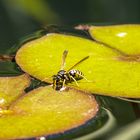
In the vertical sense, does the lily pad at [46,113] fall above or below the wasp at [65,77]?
below

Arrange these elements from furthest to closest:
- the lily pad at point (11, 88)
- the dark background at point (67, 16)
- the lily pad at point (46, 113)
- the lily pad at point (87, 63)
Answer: the dark background at point (67, 16) → the lily pad at point (87, 63) → the lily pad at point (11, 88) → the lily pad at point (46, 113)

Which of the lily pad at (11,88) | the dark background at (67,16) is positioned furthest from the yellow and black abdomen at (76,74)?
the dark background at (67,16)

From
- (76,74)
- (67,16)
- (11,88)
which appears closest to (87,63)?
(76,74)

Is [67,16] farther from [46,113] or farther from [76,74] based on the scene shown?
[46,113]

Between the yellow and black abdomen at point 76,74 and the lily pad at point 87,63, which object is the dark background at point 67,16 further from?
the yellow and black abdomen at point 76,74

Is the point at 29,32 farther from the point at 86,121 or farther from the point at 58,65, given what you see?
the point at 86,121

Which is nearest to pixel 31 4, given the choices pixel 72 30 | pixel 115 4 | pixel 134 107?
pixel 134 107

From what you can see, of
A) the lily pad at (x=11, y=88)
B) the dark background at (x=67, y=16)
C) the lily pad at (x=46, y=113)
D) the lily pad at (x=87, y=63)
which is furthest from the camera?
the dark background at (x=67, y=16)

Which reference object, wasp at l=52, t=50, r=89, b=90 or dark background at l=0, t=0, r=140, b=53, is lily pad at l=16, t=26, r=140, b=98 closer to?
wasp at l=52, t=50, r=89, b=90
